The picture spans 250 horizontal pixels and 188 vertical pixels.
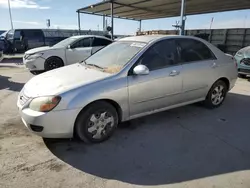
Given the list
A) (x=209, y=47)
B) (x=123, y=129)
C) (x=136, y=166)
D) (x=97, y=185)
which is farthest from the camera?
(x=209, y=47)

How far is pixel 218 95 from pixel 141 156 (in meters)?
2.70

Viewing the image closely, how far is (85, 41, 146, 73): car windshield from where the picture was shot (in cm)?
358

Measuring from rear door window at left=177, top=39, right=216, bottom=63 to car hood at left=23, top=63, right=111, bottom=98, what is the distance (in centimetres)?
163

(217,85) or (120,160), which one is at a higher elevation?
(217,85)

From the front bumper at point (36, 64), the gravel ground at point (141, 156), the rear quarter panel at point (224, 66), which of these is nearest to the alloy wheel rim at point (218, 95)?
the rear quarter panel at point (224, 66)

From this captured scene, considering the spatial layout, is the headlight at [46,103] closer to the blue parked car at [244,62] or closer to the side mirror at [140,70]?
the side mirror at [140,70]

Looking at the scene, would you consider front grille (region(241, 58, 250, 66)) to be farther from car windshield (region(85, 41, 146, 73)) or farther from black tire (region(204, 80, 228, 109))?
car windshield (region(85, 41, 146, 73))

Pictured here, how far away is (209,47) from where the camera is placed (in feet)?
14.9

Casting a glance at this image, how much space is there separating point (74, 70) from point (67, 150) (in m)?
1.40

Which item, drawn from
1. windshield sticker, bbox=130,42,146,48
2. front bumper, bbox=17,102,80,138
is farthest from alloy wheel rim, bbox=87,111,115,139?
windshield sticker, bbox=130,42,146,48

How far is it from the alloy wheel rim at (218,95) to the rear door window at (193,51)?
2.33 feet

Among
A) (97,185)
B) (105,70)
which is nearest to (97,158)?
(97,185)

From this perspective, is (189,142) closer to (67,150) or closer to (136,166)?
(136,166)

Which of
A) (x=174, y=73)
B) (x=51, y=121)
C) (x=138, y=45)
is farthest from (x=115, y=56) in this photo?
(x=51, y=121)
